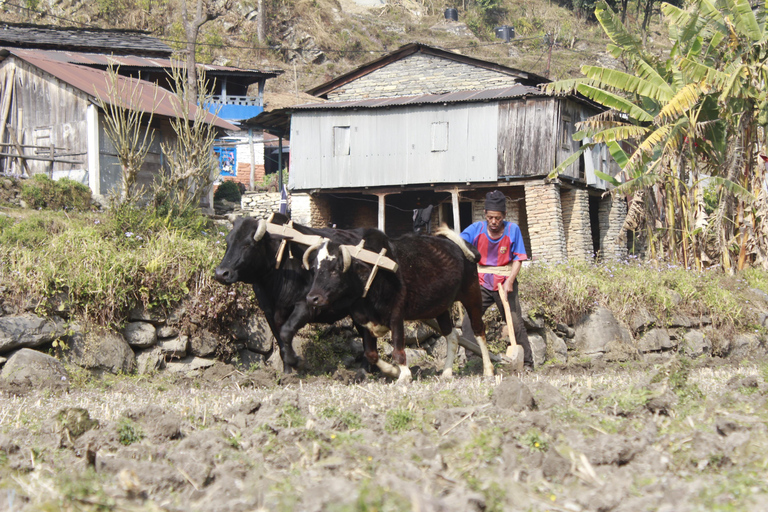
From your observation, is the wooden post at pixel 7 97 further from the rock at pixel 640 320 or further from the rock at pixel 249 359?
the rock at pixel 640 320

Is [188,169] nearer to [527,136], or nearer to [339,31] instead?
[527,136]

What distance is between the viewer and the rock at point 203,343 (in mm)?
9236

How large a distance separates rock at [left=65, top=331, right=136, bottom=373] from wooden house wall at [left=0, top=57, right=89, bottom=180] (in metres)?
13.9

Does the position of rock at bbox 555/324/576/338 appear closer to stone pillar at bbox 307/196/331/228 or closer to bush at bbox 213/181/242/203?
stone pillar at bbox 307/196/331/228

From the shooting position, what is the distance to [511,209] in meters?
27.2

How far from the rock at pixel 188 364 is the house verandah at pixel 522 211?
13964 millimetres

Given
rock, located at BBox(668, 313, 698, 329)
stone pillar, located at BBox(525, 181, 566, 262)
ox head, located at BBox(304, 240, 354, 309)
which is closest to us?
ox head, located at BBox(304, 240, 354, 309)

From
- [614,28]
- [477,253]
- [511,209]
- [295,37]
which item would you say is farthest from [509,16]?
[477,253]

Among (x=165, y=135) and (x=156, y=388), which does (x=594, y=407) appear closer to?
(x=156, y=388)

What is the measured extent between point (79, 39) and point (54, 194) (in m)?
20.0

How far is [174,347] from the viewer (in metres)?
9.12

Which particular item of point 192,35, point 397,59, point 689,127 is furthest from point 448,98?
point 689,127

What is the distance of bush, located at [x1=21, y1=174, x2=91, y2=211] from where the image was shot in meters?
17.2

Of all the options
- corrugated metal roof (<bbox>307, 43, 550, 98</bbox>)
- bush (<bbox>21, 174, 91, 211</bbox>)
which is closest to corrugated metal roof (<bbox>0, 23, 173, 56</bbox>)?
corrugated metal roof (<bbox>307, 43, 550, 98</bbox>)
